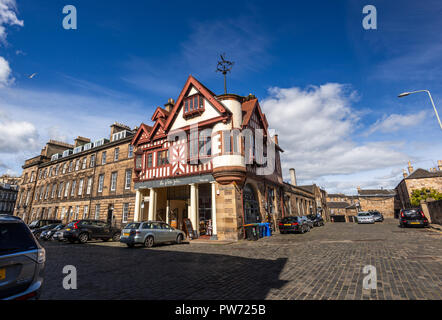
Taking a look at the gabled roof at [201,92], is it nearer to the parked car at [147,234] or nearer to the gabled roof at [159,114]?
the gabled roof at [159,114]

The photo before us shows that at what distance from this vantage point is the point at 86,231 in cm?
1623

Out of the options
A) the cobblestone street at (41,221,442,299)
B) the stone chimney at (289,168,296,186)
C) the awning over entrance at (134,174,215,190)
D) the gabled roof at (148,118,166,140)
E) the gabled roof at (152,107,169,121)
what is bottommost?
the cobblestone street at (41,221,442,299)

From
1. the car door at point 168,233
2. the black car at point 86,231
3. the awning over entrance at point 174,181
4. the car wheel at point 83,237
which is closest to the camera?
the car door at point 168,233

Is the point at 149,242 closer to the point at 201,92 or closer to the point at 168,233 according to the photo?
the point at 168,233

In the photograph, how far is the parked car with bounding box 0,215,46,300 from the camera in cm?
309

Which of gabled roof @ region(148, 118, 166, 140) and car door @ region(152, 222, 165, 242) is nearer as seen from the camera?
car door @ region(152, 222, 165, 242)

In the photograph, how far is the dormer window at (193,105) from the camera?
18328 millimetres

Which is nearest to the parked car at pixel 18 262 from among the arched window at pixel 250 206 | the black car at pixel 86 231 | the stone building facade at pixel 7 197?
the arched window at pixel 250 206

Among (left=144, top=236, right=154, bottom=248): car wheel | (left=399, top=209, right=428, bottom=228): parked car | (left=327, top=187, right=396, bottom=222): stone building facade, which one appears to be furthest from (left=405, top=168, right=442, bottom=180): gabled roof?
(left=144, top=236, right=154, bottom=248): car wheel

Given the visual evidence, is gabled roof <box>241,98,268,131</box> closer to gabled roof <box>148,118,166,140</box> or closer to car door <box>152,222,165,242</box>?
gabled roof <box>148,118,166,140</box>

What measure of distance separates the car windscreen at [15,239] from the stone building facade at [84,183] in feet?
67.1

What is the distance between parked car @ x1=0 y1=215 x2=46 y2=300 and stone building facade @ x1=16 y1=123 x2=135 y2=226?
20.5m
